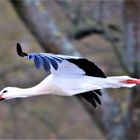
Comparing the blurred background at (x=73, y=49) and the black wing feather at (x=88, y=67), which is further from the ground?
the black wing feather at (x=88, y=67)

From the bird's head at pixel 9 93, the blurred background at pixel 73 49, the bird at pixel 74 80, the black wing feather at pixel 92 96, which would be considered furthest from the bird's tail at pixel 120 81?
the blurred background at pixel 73 49

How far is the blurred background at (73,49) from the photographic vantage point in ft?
30.7

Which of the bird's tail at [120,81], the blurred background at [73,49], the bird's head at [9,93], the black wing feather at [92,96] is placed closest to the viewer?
the bird's tail at [120,81]

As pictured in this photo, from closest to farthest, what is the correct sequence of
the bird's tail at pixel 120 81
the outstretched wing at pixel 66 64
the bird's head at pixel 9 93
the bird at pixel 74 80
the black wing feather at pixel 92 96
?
the outstretched wing at pixel 66 64, the bird at pixel 74 80, the bird's tail at pixel 120 81, the bird's head at pixel 9 93, the black wing feather at pixel 92 96

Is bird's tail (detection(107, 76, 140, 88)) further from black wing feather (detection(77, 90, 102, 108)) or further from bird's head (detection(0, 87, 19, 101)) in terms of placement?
bird's head (detection(0, 87, 19, 101))

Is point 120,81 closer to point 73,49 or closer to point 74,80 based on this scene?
point 74,80

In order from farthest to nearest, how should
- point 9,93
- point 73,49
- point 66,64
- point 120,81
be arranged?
point 73,49 < point 9,93 < point 120,81 < point 66,64

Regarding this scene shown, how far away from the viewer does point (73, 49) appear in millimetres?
9234

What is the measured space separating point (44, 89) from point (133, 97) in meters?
5.31

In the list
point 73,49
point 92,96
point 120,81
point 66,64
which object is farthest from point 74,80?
point 73,49

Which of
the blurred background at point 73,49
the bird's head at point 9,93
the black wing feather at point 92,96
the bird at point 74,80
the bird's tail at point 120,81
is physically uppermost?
the bird at point 74,80

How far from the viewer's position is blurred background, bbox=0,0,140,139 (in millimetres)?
9352

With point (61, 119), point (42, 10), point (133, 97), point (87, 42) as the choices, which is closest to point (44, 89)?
point (42, 10)

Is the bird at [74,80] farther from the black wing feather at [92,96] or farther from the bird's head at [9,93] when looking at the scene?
the black wing feather at [92,96]
